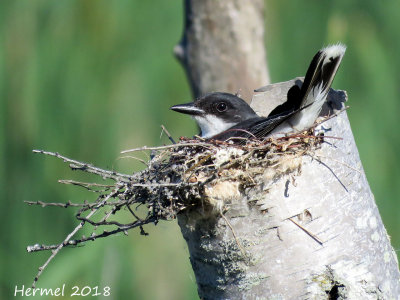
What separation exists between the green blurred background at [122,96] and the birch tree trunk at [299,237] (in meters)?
2.30

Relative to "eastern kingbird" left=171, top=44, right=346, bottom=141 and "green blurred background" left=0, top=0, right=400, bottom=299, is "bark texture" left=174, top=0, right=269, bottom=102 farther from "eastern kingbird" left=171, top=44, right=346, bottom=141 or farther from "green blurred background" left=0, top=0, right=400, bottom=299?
"eastern kingbird" left=171, top=44, right=346, bottom=141

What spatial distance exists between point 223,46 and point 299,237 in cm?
235

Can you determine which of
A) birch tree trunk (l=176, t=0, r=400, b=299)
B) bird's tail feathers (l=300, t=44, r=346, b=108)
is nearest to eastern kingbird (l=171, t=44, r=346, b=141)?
bird's tail feathers (l=300, t=44, r=346, b=108)

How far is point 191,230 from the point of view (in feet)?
8.25

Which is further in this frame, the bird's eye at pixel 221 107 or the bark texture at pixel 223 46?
the bark texture at pixel 223 46

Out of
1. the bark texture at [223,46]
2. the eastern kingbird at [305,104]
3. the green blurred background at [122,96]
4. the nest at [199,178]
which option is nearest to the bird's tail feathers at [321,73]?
the eastern kingbird at [305,104]

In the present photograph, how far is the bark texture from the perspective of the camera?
14.6 ft

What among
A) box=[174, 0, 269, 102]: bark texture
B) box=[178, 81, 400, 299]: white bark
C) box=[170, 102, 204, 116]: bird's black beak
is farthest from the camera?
box=[174, 0, 269, 102]: bark texture

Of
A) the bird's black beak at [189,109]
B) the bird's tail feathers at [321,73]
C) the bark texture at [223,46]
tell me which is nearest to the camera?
the bird's tail feathers at [321,73]

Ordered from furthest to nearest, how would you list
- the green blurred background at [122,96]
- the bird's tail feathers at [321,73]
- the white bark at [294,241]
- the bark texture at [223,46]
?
the green blurred background at [122,96] < the bark texture at [223,46] < the bird's tail feathers at [321,73] < the white bark at [294,241]

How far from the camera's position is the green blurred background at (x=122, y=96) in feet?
16.1

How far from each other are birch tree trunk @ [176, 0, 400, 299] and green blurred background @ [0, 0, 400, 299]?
2.30 m

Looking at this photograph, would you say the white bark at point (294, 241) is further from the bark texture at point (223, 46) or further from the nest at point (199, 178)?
the bark texture at point (223, 46)

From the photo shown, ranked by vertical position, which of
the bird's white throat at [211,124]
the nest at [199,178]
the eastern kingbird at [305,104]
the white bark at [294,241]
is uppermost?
the bird's white throat at [211,124]
